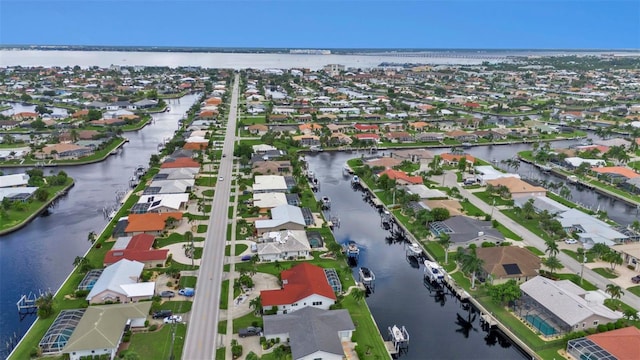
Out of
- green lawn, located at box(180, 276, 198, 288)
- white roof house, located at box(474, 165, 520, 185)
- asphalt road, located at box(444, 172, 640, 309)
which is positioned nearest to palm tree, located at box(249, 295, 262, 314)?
green lawn, located at box(180, 276, 198, 288)

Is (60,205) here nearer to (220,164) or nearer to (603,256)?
(220,164)

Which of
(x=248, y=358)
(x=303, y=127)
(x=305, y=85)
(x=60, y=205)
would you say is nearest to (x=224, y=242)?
(x=248, y=358)

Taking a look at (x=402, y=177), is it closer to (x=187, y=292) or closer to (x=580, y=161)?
(x=580, y=161)

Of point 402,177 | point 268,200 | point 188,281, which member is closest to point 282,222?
point 268,200

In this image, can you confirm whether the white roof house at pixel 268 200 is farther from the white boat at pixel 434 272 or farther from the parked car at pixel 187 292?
the white boat at pixel 434 272

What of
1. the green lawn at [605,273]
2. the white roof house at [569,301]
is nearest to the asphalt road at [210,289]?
the white roof house at [569,301]

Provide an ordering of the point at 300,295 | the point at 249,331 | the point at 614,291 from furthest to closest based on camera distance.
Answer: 1. the point at 614,291
2. the point at 300,295
3. the point at 249,331

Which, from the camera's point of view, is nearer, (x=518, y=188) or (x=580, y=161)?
(x=518, y=188)
